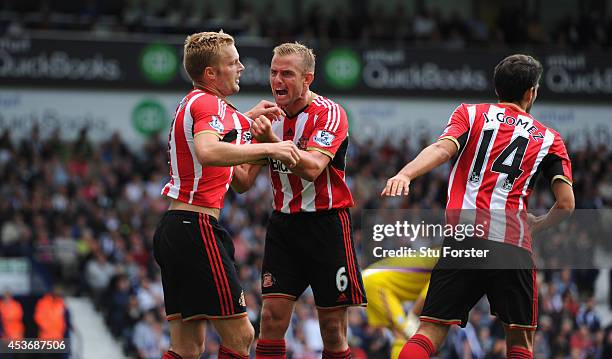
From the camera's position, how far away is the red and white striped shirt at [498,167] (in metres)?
6.25

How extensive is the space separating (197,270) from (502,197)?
1863 mm

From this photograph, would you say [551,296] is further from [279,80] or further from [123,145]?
[279,80]

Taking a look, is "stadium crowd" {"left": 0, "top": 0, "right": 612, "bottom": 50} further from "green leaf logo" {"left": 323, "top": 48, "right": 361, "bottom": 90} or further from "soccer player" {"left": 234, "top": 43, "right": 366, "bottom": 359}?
"soccer player" {"left": 234, "top": 43, "right": 366, "bottom": 359}

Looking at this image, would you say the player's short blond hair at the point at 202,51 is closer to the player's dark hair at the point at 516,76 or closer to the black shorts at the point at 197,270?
the black shorts at the point at 197,270

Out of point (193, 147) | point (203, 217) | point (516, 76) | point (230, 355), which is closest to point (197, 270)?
point (203, 217)

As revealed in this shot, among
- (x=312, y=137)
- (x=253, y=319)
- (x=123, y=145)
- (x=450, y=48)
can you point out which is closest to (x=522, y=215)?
(x=312, y=137)

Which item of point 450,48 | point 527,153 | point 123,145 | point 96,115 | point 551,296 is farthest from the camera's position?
point 450,48

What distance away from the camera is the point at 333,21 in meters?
25.5

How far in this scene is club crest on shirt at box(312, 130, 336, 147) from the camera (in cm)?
648

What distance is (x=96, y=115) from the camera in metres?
22.8

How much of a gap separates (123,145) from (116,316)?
648cm

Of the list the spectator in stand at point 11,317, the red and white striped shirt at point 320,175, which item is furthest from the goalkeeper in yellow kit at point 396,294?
the spectator in stand at point 11,317

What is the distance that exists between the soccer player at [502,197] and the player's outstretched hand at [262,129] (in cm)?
101

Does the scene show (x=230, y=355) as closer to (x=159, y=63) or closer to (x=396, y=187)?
(x=396, y=187)
